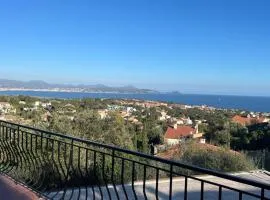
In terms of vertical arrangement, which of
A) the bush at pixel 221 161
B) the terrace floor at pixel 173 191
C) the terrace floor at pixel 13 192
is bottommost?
the bush at pixel 221 161

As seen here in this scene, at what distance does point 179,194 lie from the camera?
24.7 ft

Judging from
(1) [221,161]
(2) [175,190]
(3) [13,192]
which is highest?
(3) [13,192]

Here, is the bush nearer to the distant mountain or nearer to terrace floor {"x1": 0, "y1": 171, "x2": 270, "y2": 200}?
terrace floor {"x1": 0, "y1": 171, "x2": 270, "y2": 200}

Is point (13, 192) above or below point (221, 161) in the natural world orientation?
above

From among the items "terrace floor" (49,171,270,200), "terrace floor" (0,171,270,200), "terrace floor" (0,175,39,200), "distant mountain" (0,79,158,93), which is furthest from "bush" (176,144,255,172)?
"distant mountain" (0,79,158,93)

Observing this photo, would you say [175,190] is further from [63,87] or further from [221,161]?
[63,87]

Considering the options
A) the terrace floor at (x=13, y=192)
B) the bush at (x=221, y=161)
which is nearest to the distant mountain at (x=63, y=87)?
the bush at (x=221, y=161)

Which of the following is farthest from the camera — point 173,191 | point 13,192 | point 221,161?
point 221,161

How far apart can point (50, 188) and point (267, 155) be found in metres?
11.1

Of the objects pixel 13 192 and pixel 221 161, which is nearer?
pixel 13 192

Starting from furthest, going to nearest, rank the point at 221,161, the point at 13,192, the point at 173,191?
→ the point at 221,161
the point at 173,191
the point at 13,192

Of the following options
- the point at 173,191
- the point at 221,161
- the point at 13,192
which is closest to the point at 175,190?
the point at 173,191

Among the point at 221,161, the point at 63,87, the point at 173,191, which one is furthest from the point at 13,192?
the point at 63,87

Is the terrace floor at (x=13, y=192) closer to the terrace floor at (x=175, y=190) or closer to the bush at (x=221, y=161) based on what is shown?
the terrace floor at (x=175, y=190)
